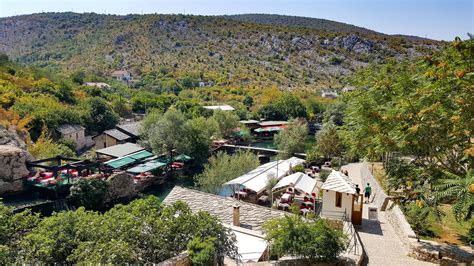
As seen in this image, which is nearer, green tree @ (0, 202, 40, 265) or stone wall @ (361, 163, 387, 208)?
green tree @ (0, 202, 40, 265)

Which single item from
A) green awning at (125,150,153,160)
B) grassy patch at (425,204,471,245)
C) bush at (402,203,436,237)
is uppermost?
bush at (402,203,436,237)

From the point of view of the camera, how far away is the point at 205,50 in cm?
11606

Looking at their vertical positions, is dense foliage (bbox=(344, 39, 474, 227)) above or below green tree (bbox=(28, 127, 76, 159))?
above

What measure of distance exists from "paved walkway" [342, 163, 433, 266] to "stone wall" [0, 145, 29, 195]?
976 inches

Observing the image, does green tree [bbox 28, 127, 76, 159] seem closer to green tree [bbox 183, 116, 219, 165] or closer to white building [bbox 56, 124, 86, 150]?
white building [bbox 56, 124, 86, 150]

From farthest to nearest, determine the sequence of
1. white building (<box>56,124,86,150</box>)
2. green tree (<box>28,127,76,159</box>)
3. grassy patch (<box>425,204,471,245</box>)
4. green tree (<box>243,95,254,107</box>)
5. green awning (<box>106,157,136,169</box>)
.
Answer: green tree (<box>243,95,254,107</box>)
white building (<box>56,124,86,150</box>)
green awning (<box>106,157,136,169</box>)
green tree (<box>28,127,76,159</box>)
grassy patch (<box>425,204,471,245</box>)

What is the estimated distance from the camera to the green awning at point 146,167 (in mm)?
34688

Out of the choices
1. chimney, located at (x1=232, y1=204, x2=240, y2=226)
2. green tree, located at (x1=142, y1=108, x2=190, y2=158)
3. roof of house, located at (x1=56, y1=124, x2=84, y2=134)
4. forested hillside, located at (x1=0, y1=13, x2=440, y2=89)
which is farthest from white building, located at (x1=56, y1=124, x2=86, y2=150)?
forested hillside, located at (x1=0, y1=13, x2=440, y2=89)

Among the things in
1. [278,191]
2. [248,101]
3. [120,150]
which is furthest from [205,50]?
[278,191]

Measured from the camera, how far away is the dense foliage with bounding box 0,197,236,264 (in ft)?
35.2

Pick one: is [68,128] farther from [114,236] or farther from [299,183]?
[114,236]

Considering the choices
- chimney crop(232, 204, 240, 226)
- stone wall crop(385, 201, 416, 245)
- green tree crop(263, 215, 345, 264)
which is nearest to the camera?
green tree crop(263, 215, 345, 264)

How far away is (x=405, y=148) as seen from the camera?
15.5 meters

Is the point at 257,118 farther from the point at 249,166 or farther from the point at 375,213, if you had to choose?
the point at 375,213
